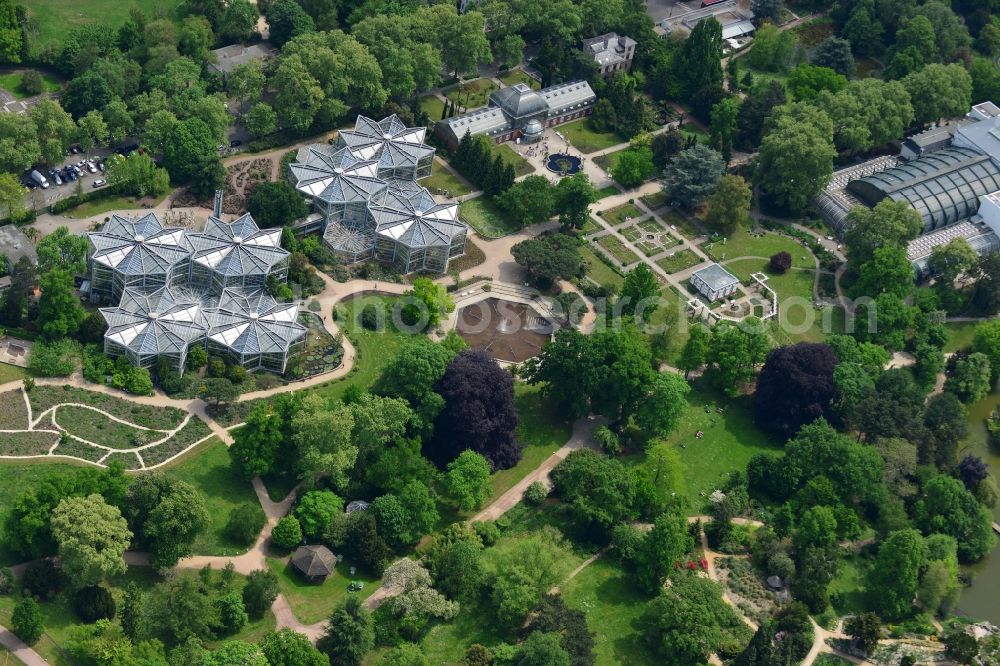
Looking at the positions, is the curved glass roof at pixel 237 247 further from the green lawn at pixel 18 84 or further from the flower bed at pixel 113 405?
the green lawn at pixel 18 84

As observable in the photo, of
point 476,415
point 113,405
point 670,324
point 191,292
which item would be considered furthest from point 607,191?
point 113,405

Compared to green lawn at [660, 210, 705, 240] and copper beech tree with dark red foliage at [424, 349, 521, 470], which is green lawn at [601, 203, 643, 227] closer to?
green lawn at [660, 210, 705, 240]

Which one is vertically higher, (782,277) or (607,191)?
(607,191)


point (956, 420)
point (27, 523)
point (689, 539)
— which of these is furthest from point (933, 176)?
point (27, 523)

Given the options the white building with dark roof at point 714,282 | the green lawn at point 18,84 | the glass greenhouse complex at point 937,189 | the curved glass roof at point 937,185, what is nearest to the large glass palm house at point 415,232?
the white building with dark roof at point 714,282

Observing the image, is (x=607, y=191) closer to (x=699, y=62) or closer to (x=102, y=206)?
(x=699, y=62)

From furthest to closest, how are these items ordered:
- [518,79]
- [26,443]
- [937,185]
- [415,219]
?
[518,79]
[937,185]
[415,219]
[26,443]
